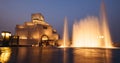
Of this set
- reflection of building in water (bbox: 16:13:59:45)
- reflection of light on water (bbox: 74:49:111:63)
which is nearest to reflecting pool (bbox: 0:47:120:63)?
reflection of light on water (bbox: 74:49:111:63)

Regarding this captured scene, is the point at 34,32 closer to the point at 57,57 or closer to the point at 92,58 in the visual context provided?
the point at 57,57

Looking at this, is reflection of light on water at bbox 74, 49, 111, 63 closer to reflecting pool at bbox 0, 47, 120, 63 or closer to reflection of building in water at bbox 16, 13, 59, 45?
reflecting pool at bbox 0, 47, 120, 63

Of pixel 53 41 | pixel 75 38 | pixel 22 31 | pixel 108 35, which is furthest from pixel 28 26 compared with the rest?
pixel 108 35

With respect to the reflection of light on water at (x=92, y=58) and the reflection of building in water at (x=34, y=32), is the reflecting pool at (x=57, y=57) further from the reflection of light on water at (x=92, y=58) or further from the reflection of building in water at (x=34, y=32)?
the reflection of building in water at (x=34, y=32)

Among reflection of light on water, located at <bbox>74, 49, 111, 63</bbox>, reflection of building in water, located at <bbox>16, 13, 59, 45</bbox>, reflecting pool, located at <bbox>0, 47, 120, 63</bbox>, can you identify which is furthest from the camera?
reflection of building in water, located at <bbox>16, 13, 59, 45</bbox>

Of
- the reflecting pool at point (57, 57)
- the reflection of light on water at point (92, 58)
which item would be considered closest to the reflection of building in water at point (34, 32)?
the reflecting pool at point (57, 57)

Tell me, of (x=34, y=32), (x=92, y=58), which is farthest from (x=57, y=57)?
(x=34, y=32)

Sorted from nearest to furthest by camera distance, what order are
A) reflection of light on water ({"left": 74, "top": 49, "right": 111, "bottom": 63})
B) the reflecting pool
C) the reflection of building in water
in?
the reflecting pool
reflection of light on water ({"left": 74, "top": 49, "right": 111, "bottom": 63})
the reflection of building in water

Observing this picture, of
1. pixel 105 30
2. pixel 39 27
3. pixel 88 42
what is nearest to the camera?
pixel 105 30

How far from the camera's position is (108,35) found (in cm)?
6088

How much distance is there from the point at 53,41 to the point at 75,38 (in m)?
68.3

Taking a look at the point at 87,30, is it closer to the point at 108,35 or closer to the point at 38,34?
the point at 108,35

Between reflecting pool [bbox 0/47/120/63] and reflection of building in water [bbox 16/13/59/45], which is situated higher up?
reflection of building in water [bbox 16/13/59/45]

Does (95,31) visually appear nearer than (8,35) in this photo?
Yes
